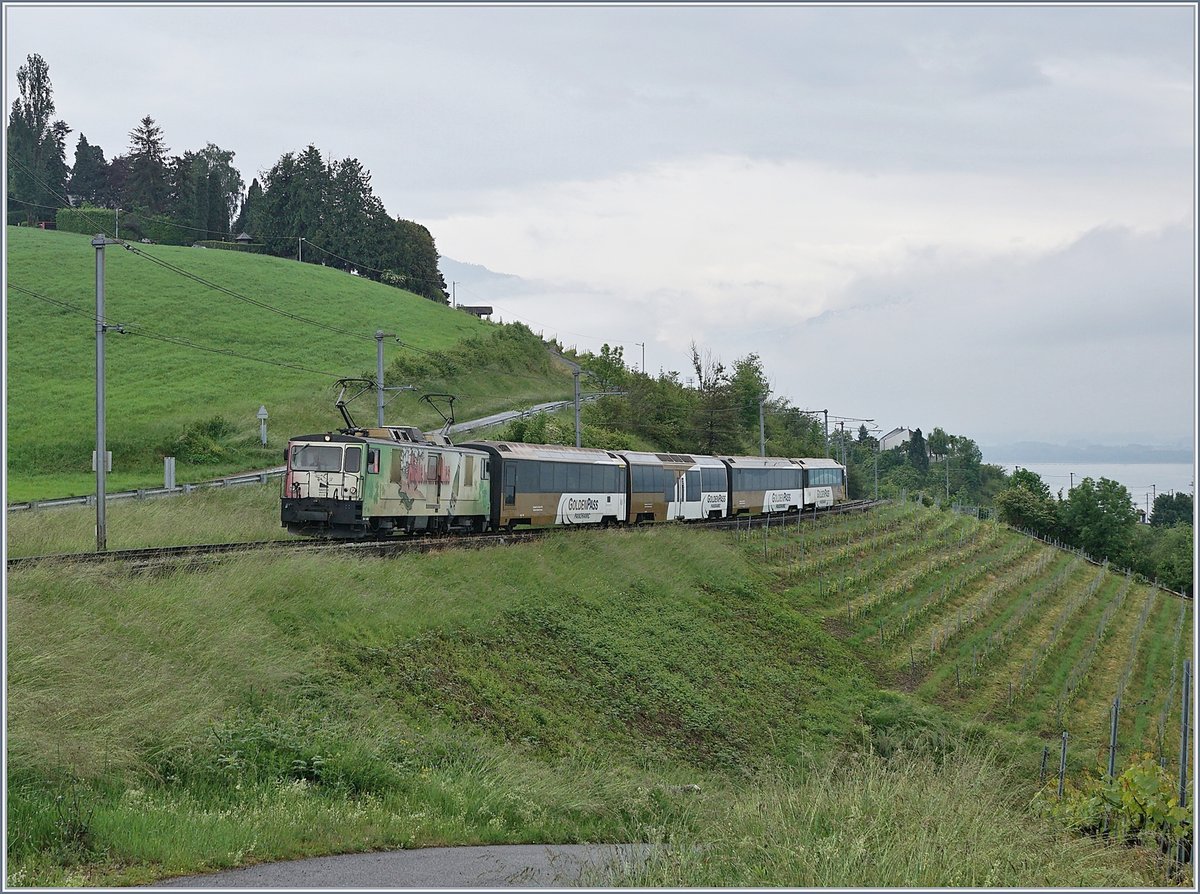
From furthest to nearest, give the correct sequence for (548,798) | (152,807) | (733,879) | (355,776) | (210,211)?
(210,211) < (548,798) < (355,776) < (152,807) < (733,879)

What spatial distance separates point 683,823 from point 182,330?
72.4 meters

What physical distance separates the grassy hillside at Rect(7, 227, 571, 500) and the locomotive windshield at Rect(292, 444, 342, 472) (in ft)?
64.9

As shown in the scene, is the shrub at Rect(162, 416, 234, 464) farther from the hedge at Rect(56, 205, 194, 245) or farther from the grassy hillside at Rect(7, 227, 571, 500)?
the hedge at Rect(56, 205, 194, 245)

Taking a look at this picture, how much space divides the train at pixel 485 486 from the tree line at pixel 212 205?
250ft

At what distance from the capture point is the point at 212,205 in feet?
433

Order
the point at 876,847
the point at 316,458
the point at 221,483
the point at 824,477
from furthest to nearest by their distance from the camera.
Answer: the point at 824,477, the point at 221,483, the point at 316,458, the point at 876,847

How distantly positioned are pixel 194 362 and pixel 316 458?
151 feet

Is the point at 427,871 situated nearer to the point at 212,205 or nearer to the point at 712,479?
the point at 712,479

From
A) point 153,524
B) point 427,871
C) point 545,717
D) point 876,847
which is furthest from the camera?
point 153,524

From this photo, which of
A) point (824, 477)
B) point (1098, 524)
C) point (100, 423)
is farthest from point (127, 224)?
point (100, 423)

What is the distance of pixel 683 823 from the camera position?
42.7 feet

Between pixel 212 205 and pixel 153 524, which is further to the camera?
pixel 212 205

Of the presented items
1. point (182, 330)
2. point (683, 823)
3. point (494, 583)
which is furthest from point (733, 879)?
point (182, 330)

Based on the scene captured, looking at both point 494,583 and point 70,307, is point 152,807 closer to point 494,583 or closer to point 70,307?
point 494,583
